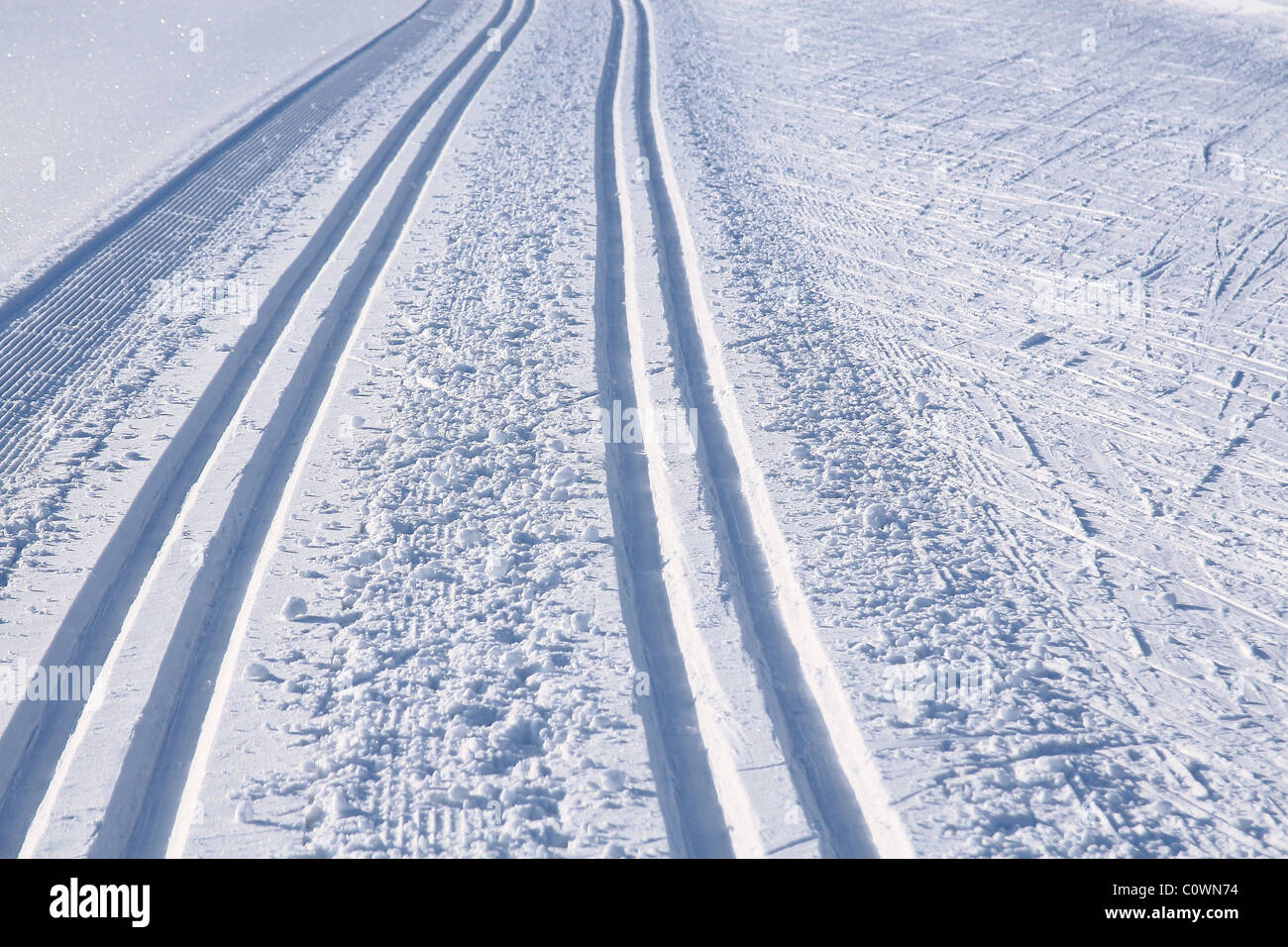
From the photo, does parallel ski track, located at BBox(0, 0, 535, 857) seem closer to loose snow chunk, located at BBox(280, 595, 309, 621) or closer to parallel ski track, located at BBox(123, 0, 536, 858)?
parallel ski track, located at BBox(123, 0, 536, 858)

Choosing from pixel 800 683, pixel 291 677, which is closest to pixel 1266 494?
pixel 800 683

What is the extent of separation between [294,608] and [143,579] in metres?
0.69

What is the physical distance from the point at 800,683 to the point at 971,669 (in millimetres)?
577

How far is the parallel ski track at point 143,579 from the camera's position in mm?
2863

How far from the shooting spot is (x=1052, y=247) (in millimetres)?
6793

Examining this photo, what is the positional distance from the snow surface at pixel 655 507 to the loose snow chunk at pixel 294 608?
0.03 m

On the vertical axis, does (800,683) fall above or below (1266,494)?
above

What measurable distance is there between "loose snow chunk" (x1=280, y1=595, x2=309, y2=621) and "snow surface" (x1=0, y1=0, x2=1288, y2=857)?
Result: 29 mm

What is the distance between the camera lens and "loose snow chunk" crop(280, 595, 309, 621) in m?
3.52

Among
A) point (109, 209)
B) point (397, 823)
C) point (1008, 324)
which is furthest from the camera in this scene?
point (109, 209)

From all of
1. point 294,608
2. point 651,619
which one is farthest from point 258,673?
point 651,619

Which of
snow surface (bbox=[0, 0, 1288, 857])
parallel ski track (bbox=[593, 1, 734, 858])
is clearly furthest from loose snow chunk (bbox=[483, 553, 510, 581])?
parallel ski track (bbox=[593, 1, 734, 858])

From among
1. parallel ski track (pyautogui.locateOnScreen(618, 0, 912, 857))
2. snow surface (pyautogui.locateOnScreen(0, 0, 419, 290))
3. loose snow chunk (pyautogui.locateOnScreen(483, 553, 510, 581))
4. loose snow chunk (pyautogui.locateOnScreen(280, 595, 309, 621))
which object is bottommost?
parallel ski track (pyautogui.locateOnScreen(618, 0, 912, 857))

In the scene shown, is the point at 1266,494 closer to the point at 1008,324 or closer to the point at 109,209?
the point at 1008,324
